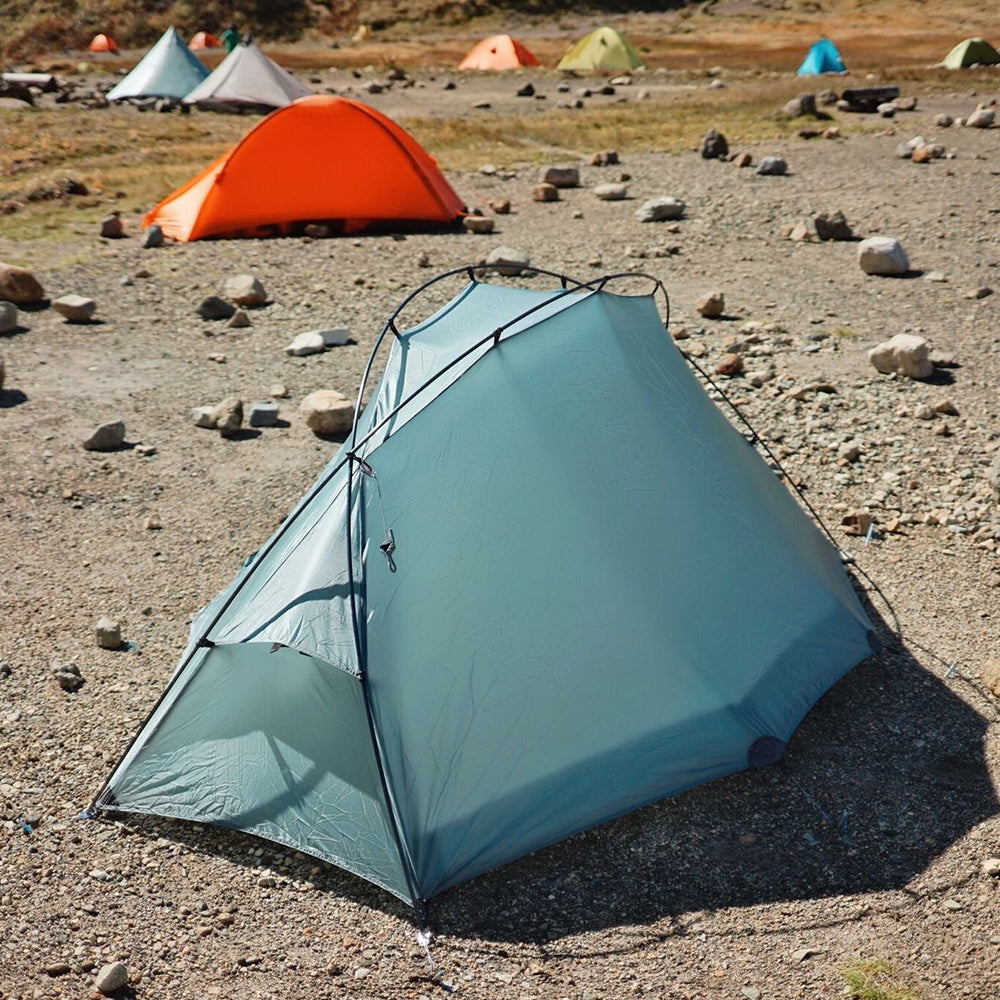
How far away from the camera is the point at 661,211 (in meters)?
15.3

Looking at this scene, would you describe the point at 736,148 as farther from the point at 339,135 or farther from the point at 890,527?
the point at 890,527

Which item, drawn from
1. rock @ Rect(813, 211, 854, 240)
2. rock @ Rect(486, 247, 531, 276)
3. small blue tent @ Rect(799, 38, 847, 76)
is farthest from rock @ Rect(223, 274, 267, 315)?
small blue tent @ Rect(799, 38, 847, 76)

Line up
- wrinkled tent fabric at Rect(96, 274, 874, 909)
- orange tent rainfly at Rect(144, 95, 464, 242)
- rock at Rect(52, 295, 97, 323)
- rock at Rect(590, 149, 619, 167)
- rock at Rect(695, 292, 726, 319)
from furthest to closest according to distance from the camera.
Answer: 1. rock at Rect(590, 149, 619, 167)
2. orange tent rainfly at Rect(144, 95, 464, 242)
3. rock at Rect(52, 295, 97, 323)
4. rock at Rect(695, 292, 726, 319)
5. wrinkled tent fabric at Rect(96, 274, 874, 909)

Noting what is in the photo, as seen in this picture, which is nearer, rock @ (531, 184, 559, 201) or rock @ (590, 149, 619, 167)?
rock @ (531, 184, 559, 201)

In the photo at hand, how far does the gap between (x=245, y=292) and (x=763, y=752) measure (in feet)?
29.8

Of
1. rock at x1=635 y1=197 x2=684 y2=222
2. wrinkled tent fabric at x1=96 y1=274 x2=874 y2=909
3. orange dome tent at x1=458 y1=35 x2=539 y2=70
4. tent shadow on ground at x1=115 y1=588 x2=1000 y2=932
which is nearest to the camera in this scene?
tent shadow on ground at x1=115 y1=588 x2=1000 y2=932

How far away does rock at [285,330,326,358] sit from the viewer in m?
11.3

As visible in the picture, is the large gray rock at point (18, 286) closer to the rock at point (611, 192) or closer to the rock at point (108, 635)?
the rock at point (108, 635)

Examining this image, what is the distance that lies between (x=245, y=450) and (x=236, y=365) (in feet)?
6.98

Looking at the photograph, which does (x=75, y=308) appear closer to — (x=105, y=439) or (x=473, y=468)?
(x=105, y=439)

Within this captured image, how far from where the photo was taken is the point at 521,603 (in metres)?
5.25

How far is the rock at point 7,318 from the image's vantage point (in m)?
11.9

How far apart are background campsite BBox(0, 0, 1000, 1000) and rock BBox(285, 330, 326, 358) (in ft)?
0.18

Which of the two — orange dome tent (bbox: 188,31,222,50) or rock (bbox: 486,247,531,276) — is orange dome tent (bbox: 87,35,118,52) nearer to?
orange dome tent (bbox: 188,31,222,50)
